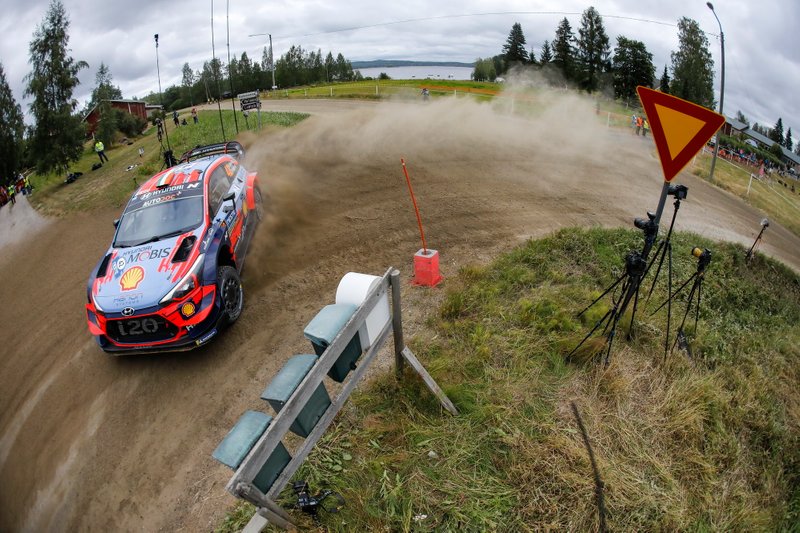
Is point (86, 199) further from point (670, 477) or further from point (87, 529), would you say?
point (670, 477)

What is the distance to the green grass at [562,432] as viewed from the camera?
10.8 ft

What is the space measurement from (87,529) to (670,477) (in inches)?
213

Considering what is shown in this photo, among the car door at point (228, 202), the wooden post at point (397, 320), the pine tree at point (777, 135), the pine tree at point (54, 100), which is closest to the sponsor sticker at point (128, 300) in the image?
the car door at point (228, 202)

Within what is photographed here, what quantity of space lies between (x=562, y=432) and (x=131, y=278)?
18.5ft

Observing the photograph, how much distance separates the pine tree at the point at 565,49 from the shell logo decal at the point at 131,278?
53.0 metres

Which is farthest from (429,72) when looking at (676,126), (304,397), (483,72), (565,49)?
(304,397)

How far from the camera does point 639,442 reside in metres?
3.78

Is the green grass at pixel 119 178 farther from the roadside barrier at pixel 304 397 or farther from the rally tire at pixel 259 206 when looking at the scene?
the roadside barrier at pixel 304 397

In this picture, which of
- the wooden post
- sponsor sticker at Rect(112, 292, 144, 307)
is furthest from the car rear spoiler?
the wooden post

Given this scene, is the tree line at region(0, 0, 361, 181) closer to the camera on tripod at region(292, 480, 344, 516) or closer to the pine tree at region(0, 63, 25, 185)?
the pine tree at region(0, 63, 25, 185)

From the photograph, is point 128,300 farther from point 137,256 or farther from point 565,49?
point 565,49

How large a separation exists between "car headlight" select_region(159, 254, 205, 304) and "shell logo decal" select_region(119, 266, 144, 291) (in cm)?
58

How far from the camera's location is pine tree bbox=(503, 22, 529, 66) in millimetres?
55438

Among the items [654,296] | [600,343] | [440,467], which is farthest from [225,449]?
[654,296]
